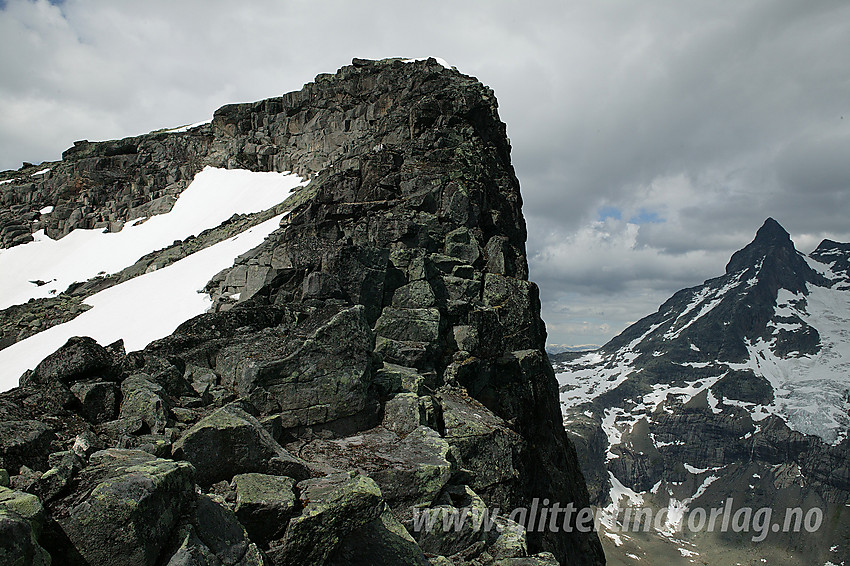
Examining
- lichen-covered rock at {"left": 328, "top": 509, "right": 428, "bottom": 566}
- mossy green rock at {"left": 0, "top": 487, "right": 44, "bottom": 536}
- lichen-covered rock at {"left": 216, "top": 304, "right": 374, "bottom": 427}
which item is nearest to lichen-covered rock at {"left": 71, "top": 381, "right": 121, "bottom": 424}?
lichen-covered rock at {"left": 216, "top": 304, "right": 374, "bottom": 427}

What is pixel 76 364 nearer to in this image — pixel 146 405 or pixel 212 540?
pixel 146 405

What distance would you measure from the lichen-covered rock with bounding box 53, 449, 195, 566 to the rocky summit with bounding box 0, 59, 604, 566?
2 cm

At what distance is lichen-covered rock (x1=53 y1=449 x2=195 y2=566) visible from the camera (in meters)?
6.06

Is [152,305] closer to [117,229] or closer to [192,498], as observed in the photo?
[192,498]

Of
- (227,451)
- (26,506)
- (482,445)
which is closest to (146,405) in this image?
(227,451)

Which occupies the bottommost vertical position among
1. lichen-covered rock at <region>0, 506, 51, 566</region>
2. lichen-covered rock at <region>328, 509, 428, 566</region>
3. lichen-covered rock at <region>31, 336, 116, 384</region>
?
lichen-covered rock at <region>328, 509, 428, 566</region>

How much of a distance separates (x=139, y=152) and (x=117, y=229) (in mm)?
17913

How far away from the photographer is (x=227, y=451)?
903cm

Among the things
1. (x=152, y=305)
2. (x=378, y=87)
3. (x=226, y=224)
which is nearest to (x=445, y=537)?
(x=152, y=305)

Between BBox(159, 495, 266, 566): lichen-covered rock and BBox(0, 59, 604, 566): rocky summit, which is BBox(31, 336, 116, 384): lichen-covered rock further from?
BBox(159, 495, 266, 566): lichen-covered rock

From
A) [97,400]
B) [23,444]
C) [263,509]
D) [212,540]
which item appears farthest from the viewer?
[97,400]

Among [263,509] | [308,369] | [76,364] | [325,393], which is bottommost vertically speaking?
[263,509]

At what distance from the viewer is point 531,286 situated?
94.2 feet

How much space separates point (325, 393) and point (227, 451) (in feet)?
15.0
